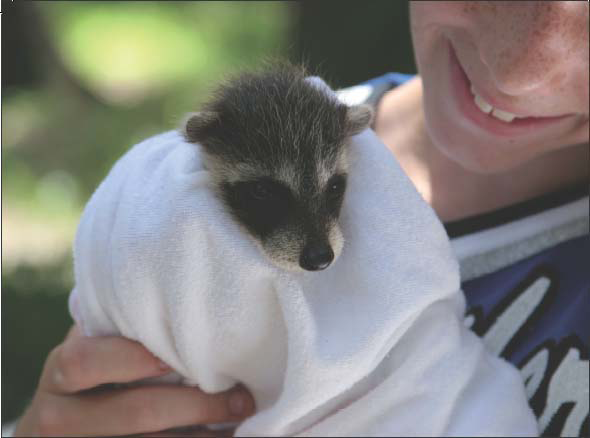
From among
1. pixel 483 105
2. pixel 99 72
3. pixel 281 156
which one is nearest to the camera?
pixel 281 156

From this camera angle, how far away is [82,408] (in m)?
1.25

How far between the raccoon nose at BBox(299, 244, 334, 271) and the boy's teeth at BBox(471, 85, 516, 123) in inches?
17.6

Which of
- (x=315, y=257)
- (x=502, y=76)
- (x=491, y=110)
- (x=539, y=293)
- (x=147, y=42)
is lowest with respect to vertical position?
(x=147, y=42)

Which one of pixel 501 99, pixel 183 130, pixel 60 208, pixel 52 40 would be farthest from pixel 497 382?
pixel 52 40

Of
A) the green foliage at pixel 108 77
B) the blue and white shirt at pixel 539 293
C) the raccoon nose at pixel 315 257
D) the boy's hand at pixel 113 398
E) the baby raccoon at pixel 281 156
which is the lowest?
the green foliage at pixel 108 77

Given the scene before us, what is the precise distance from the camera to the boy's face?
1.04 meters

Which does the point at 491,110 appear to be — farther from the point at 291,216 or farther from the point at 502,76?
the point at 291,216

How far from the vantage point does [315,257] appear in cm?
104

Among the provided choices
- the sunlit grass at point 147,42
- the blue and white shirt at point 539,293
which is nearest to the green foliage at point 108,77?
the sunlit grass at point 147,42

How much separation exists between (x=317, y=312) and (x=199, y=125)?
40cm

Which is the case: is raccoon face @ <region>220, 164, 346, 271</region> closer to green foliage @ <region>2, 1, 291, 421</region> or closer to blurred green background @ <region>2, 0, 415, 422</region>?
blurred green background @ <region>2, 0, 415, 422</region>

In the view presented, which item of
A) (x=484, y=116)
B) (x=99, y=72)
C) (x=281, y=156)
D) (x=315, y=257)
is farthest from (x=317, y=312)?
(x=99, y=72)

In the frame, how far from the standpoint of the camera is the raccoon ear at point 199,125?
1.18 meters

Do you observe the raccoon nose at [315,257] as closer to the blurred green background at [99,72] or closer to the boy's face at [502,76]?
the boy's face at [502,76]
